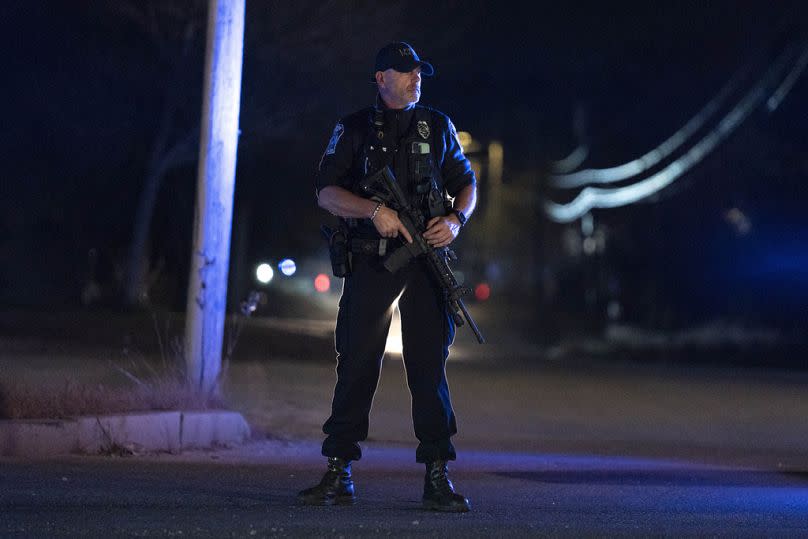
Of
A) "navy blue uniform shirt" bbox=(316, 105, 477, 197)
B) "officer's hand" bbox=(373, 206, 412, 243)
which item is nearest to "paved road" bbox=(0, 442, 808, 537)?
"officer's hand" bbox=(373, 206, 412, 243)

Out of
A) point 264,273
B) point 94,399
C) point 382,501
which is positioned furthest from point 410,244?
point 94,399

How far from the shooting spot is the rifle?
499cm

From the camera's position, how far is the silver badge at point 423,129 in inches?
202

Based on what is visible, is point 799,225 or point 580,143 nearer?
point 799,225

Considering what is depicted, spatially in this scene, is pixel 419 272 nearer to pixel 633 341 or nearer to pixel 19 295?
pixel 633 341

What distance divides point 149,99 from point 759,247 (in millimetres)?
13466

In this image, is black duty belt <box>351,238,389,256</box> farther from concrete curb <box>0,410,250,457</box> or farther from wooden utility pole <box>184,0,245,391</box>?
wooden utility pole <box>184,0,245,391</box>

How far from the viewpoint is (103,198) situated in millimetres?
26281

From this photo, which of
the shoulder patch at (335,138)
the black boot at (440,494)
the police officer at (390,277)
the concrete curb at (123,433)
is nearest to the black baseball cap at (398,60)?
the police officer at (390,277)

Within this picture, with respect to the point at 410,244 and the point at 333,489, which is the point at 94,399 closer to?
the point at 333,489

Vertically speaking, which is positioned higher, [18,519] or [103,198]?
[103,198]

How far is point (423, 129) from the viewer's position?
16.9 ft

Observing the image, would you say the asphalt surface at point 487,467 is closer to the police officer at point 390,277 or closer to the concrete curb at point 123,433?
the concrete curb at point 123,433

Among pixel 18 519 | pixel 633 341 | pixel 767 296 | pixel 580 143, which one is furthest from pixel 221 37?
pixel 580 143
